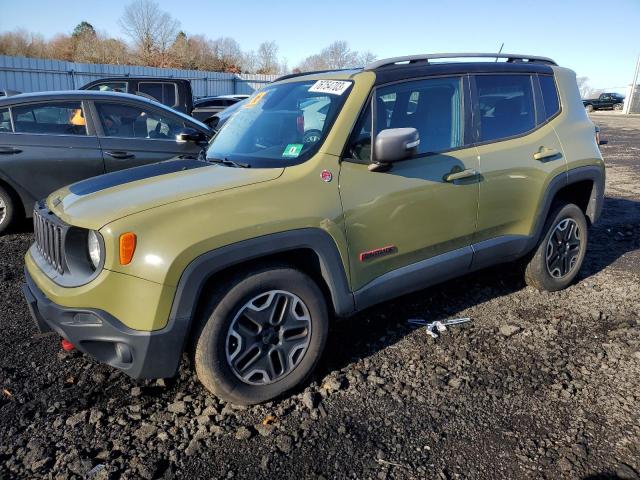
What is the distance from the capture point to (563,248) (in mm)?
4355

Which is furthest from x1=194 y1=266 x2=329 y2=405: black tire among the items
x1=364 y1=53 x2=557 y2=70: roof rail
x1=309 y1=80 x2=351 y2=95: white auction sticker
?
x1=364 y1=53 x2=557 y2=70: roof rail

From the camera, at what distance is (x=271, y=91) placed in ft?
12.1

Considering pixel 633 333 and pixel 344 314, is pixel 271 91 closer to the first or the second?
pixel 344 314

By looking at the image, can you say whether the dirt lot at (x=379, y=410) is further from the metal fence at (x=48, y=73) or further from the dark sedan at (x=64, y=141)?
the metal fence at (x=48, y=73)

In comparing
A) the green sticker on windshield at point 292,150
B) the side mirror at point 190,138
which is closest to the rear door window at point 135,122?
the side mirror at point 190,138

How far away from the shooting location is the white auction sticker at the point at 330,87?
3.11 m

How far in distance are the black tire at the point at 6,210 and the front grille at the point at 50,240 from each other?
10.0 feet

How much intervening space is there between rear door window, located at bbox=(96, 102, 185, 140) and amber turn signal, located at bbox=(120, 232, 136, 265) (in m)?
4.06

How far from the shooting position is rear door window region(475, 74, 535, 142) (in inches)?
144

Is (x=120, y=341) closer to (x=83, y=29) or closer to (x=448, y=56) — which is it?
(x=448, y=56)

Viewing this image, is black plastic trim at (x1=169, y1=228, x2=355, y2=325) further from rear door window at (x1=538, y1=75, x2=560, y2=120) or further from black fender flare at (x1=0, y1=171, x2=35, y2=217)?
black fender flare at (x1=0, y1=171, x2=35, y2=217)

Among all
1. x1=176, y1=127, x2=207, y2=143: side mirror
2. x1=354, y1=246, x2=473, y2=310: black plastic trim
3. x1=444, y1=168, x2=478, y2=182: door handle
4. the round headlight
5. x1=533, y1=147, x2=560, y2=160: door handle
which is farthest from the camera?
x1=176, y1=127, x2=207, y2=143: side mirror

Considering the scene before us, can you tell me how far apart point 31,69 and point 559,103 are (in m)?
22.5

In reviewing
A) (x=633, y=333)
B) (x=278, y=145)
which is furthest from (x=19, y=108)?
(x=633, y=333)
